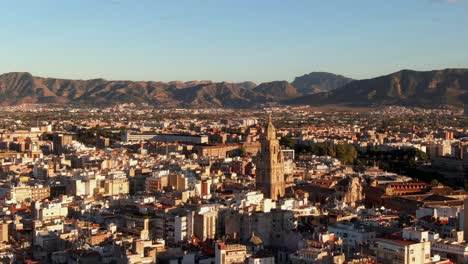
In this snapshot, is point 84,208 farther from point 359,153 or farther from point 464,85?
point 464,85

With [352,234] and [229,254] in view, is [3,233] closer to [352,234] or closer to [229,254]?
[229,254]

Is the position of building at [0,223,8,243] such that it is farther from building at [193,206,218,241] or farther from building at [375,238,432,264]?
building at [375,238,432,264]

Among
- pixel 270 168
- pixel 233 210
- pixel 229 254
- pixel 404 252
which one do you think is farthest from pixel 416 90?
pixel 229 254

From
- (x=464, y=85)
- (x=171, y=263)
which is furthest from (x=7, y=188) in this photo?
(x=464, y=85)

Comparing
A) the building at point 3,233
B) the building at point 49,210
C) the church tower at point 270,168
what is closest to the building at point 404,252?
the building at point 3,233

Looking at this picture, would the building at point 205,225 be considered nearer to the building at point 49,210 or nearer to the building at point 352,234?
the building at point 352,234
